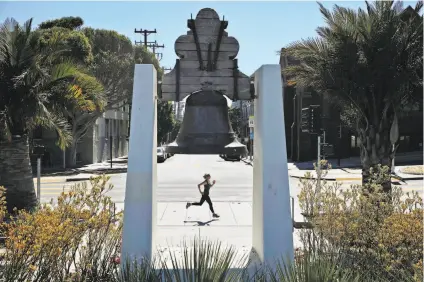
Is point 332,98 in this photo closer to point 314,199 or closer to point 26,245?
point 314,199

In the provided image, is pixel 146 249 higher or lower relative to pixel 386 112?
lower

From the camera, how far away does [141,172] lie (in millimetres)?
5645

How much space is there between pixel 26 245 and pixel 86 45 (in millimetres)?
22021

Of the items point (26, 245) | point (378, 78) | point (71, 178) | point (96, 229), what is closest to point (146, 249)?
point (96, 229)

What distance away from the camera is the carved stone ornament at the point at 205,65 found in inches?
236

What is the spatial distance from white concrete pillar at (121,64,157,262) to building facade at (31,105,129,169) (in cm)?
2319

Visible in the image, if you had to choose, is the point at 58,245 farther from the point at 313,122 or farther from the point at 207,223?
the point at 313,122

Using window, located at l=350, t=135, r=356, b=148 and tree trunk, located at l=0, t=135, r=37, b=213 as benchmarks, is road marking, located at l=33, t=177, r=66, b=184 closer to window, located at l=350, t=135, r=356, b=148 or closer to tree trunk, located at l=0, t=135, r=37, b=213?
tree trunk, located at l=0, t=135, r=37, b=213

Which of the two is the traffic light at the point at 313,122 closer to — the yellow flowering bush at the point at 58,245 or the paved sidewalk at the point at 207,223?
the paved sidewalk at the point at 207,223

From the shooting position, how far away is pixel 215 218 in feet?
43.1

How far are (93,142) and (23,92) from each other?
87.0ft

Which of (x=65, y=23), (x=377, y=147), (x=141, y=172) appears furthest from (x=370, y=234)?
(x=65, y=23)

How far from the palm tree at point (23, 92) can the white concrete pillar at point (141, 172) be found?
21.2 ft

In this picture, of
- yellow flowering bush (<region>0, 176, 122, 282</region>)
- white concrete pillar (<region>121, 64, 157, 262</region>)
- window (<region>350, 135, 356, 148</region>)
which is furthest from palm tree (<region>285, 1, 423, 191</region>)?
window (<region>350, 135, 356, 148</region>)
